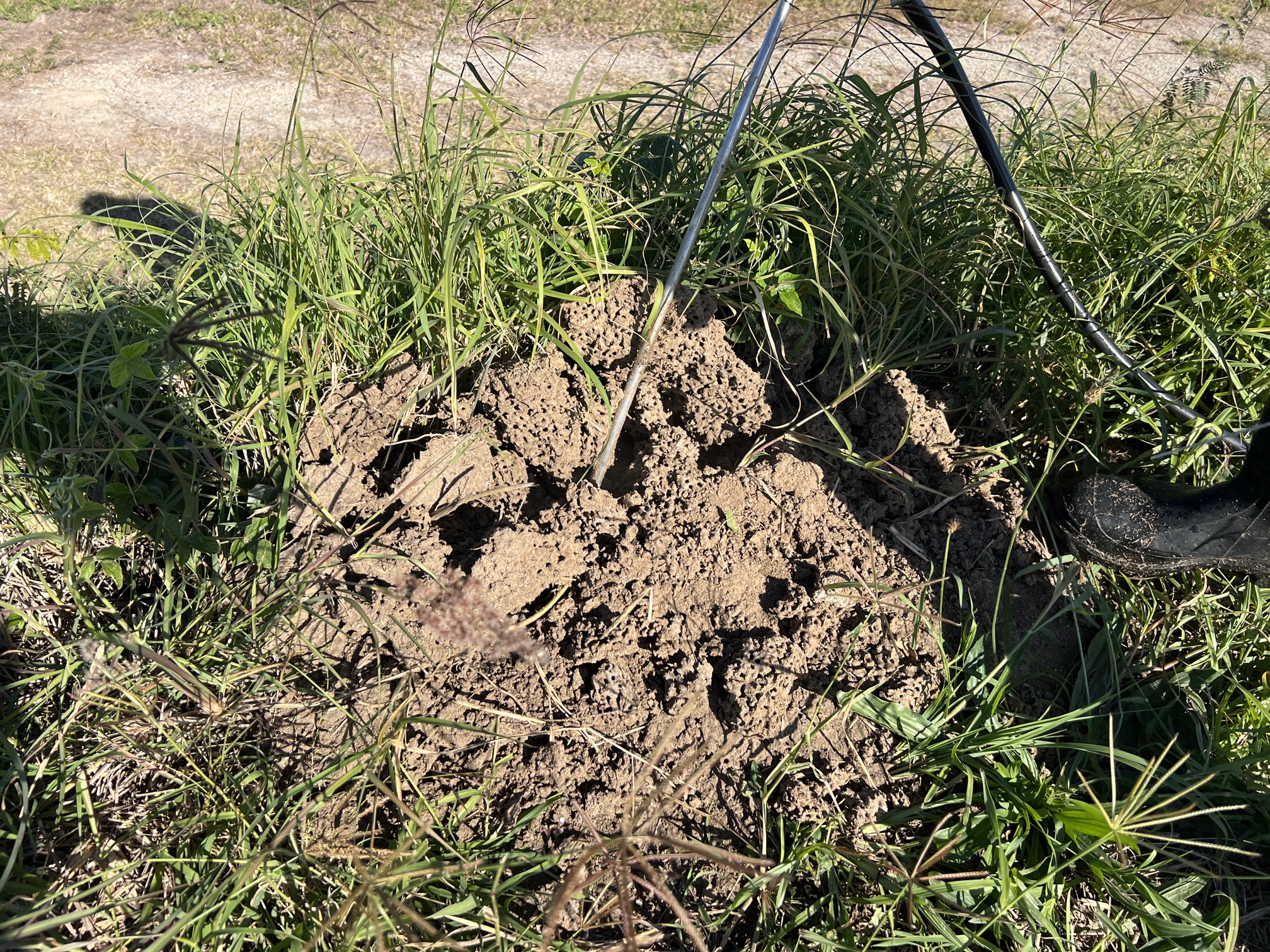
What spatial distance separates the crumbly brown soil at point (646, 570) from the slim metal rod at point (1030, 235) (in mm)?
415

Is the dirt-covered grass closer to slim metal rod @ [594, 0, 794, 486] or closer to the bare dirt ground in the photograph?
slim metal rod @ [594, 0, 794, 486]

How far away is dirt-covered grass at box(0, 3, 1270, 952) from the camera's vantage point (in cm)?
136

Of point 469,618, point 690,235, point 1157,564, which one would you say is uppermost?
point 690,235

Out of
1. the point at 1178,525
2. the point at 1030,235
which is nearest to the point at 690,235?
the point at 1030,235

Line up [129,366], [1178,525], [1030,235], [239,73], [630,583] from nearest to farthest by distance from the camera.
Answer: [129,366] < [630,583] < [1178,525] < [1030,235] < [239,73]

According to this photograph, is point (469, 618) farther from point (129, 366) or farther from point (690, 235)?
point (690, 235)

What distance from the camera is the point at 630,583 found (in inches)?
63.8

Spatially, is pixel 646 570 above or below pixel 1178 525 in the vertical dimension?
below

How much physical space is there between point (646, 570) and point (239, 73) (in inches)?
183

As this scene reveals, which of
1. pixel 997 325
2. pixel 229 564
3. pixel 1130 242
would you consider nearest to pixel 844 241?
pixel 997 325

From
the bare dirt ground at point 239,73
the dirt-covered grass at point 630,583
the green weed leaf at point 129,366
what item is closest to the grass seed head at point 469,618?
the dirt-covered grass at point 630,583

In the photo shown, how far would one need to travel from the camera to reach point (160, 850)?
1300mm

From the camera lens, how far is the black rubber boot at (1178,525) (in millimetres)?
1744

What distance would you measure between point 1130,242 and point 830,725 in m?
1.57
